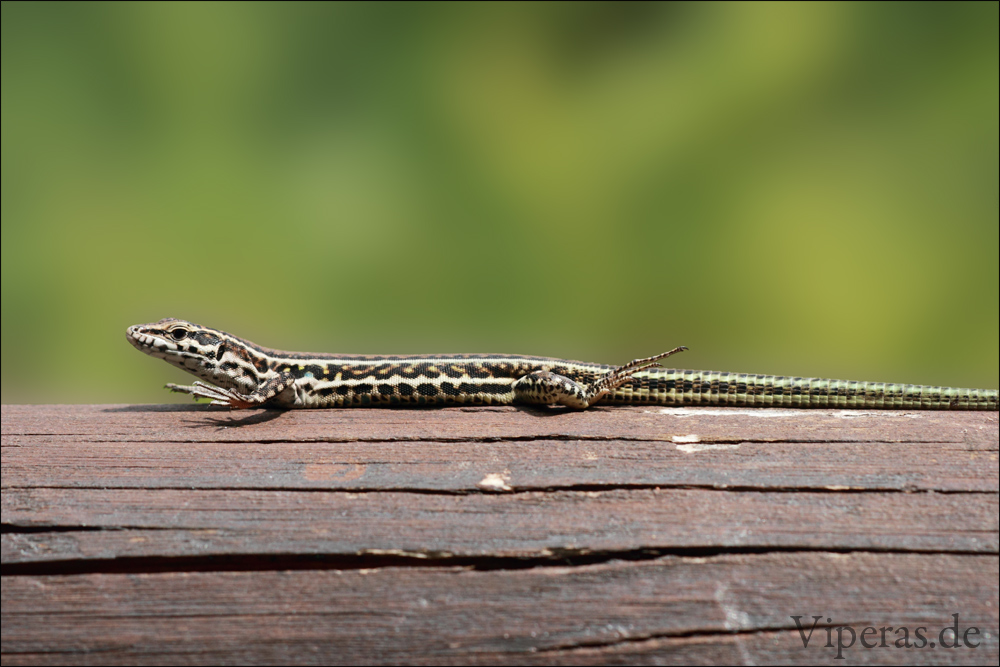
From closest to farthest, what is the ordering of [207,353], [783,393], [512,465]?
1. [512,465]
2. [783,393]
3. [207,353]

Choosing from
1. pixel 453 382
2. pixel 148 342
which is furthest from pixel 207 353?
pixel 453 382

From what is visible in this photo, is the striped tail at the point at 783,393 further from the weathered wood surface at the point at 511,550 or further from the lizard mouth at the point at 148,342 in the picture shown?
the lizard mouth at the point at 148,342

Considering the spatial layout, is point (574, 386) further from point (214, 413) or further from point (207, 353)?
point (207, 353)

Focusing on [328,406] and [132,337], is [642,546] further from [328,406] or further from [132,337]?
[132,337]

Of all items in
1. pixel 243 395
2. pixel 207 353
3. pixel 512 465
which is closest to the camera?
pixel 512 465

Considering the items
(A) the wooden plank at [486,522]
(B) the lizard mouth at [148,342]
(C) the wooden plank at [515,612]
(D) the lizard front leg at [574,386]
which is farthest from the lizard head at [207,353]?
(C) the wooden plank at [515,612]

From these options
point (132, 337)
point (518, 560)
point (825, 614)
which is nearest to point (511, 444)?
point (518, 560)

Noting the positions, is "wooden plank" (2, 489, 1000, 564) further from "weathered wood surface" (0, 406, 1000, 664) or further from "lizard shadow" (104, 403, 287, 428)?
"lizard shadow" (104, 403, 287, 428)
